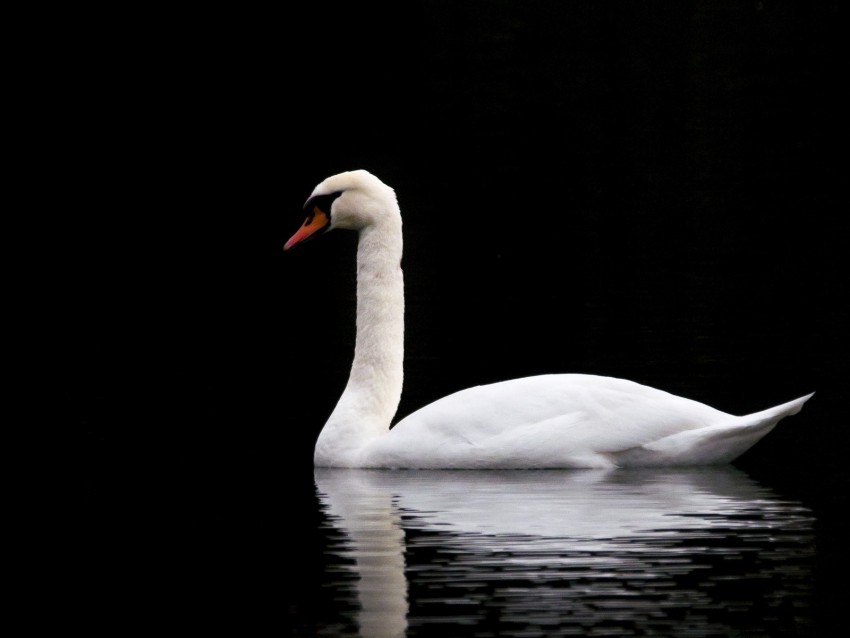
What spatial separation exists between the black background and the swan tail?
27 centimetres

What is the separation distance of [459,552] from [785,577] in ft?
5.42

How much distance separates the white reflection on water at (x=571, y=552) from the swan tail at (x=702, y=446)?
0.31 feet

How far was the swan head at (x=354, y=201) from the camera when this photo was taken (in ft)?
45.2

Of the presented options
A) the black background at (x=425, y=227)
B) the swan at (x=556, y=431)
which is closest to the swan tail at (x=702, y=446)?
the swan at (x=556, y=431)

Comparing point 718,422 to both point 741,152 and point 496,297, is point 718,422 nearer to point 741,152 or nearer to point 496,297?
point 496,297

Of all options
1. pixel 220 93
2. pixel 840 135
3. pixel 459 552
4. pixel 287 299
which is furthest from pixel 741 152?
pixel 459 552

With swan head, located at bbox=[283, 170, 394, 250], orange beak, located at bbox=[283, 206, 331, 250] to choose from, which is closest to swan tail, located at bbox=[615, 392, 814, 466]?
swan head, located at bbox=[283, 170, 394, 250]

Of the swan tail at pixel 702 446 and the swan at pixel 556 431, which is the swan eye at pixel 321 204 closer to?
the swan at pixel 556 431

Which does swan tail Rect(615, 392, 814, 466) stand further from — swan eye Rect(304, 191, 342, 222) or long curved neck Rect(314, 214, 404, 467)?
swan eye Rect(304, 191, 342, 222)

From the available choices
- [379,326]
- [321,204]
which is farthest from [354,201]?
[379,326]

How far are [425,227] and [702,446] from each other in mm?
14507

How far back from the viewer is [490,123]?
128 ft

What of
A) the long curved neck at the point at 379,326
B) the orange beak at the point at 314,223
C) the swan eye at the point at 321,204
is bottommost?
the long curved neck at the point at 379,326

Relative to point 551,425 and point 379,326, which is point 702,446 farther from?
point 379,326
